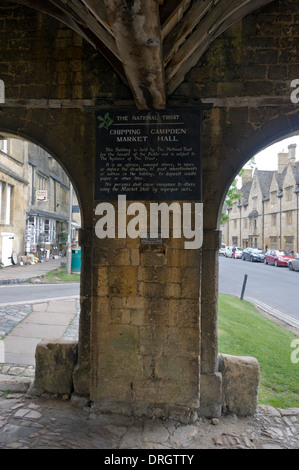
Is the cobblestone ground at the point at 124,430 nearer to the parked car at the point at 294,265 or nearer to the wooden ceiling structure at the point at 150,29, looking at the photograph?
the wooden ceiling structure at the point at 150,29

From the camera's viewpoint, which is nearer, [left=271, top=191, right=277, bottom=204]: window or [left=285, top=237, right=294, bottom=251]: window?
[left=285, top=237, right=294, bottom=251]: window

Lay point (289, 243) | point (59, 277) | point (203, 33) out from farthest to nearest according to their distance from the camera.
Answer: point (289, 243) < point (59, 277) < point (203, 33)

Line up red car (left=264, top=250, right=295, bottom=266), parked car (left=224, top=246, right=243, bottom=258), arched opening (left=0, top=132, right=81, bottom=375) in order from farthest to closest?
parked car (left=224, top=246, right=243, bottom=258) → red car (left=264, top=250, right=295, bottom=266) → arched opening (left=0, top=132, right=81, bottom=375)

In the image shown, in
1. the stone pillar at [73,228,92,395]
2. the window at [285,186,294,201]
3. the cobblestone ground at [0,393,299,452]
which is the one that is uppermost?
the window at [285,186,294,201]

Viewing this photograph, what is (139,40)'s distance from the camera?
207 cm

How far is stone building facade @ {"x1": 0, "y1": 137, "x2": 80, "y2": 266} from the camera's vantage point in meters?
14.6

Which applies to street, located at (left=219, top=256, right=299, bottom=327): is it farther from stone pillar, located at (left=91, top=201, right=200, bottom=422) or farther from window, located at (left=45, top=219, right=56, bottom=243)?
window, located at (left=45, top=219, right=56, bottom=243)

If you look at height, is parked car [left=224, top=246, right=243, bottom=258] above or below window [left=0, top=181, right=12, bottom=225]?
below

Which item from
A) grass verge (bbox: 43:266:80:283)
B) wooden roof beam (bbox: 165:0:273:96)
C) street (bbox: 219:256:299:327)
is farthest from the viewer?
grass verge (bbox: 43:266:80:283)

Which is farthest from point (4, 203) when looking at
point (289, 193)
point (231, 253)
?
point (289, 193)

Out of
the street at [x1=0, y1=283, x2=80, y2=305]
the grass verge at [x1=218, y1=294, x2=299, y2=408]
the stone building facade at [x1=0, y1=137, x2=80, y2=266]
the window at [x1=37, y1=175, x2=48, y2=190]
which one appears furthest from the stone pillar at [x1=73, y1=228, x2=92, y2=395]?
the window at [x1=37, y1=175, x2=48, y2=190]

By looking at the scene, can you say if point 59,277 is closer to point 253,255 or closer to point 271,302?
point 271,302

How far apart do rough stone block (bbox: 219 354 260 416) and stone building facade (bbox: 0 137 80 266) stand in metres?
12.7

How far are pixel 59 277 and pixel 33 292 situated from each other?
299cm
